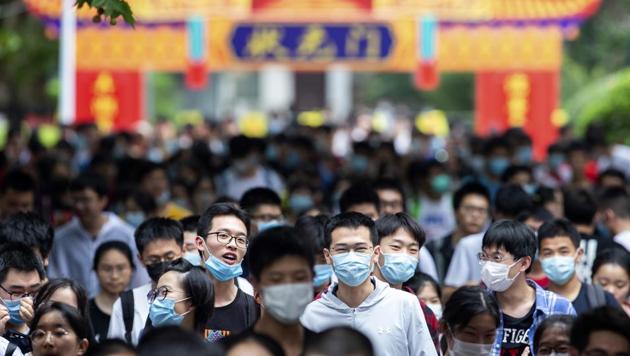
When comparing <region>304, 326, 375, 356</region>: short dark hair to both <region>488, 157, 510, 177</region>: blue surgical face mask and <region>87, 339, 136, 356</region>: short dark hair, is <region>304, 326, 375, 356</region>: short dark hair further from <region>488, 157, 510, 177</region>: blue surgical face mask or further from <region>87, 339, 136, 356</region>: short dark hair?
<region>488, 157, 510, 177</region>: blue surgical face mask

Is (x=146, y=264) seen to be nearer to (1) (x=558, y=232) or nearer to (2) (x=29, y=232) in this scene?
(2) (x=29, y=232)

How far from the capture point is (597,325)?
603 cm

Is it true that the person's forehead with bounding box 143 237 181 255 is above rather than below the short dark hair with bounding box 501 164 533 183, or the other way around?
below

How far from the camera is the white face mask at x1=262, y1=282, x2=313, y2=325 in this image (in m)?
5.92

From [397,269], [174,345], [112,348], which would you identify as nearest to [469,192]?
[397,269]

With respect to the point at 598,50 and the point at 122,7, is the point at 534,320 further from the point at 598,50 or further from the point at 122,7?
the point at 598,50

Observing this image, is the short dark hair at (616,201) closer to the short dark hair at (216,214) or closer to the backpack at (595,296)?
the backpack at (595,296)

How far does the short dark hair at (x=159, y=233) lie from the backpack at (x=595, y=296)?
241 centimetres

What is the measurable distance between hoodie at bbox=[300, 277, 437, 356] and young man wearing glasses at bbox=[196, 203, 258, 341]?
58 centimetres

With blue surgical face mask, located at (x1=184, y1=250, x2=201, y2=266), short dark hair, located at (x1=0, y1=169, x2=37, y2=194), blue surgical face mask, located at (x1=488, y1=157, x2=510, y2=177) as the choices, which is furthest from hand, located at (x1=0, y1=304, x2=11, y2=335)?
blue surgical face mask, located at (x1=488, y1=157, x2=510, y2=177)

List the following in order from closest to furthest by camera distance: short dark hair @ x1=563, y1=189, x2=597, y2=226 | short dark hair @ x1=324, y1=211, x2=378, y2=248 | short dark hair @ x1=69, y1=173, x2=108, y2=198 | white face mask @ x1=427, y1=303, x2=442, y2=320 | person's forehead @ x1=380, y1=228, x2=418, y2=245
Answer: short dark hair @ x1=324, y1=211, x2=378, y2=248
person's forehead @ x1=380, y1=228, x2=418, y2=245
white face mask @ x1=427, y1=303, x2=442, y2=320
short dark hair @ x1=563, y1=189, x2=597, y2=226
short dark hair @ x1=69, y1=173, x2=108, y2=198

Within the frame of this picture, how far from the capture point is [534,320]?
7629mm

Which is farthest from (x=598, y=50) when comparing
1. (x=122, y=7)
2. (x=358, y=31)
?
(x=122, y=7)

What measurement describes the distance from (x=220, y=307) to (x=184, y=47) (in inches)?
683
